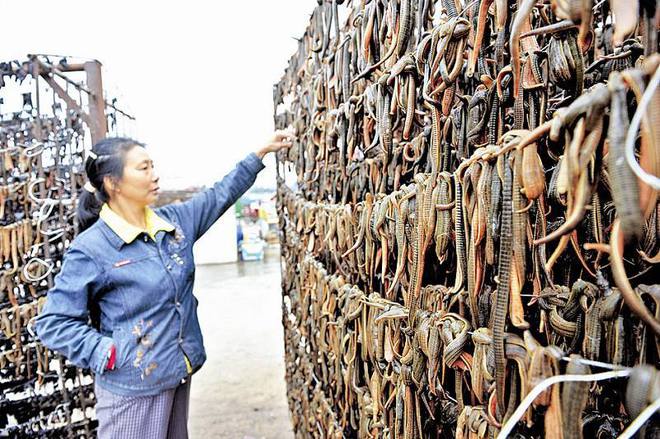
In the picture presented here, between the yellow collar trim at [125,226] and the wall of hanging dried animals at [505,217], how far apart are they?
2.86ft

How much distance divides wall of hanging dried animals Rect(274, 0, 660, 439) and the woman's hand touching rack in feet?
2.79

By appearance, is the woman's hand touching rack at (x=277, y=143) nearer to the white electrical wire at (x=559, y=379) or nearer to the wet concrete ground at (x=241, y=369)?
the white electrical wire at (x=559, y=379)

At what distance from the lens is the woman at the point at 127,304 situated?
1647 mm

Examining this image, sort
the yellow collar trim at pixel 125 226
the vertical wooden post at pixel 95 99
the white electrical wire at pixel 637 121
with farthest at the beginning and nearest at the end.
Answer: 1. the vertical wooden post at pixel 95 99
2. the yellow collar trim at pixel 125 226
3. the white electrical wire at pixel 637 121

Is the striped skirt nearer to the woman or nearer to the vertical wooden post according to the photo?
the woman

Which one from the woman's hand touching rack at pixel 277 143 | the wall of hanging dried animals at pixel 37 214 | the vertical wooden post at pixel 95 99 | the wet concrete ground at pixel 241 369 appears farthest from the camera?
the wet concrete ground at pixel 241 369

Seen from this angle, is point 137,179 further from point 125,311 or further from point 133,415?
Result: point 133,415

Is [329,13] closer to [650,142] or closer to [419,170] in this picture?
[419,170]

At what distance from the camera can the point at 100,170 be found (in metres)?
1.86

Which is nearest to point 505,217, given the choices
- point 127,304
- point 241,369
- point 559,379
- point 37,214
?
point 559,379

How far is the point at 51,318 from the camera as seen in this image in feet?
5.37

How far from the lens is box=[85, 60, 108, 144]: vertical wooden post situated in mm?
2906

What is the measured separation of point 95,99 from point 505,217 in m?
2.92

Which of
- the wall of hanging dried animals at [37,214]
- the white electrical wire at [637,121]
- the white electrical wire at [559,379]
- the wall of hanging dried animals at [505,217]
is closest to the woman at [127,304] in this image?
the wall of hanging dried animals at [505,217]
